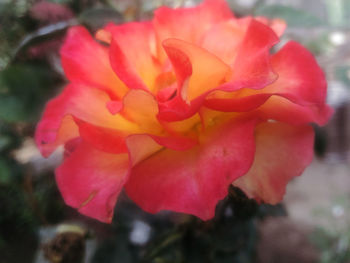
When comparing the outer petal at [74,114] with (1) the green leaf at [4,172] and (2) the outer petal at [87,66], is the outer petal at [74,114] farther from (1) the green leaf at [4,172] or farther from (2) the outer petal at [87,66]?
(1) the green leaf at [4,172]

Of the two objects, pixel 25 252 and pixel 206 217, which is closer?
pixel 206 217

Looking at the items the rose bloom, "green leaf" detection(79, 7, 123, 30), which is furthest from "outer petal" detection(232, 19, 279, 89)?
"green leaf" detection(79, 7, 123, 30)

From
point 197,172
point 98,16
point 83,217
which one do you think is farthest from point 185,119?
point 83,217

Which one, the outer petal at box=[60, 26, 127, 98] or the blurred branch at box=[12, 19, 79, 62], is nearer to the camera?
the outer petal at box=[60, 26, 127, 98]

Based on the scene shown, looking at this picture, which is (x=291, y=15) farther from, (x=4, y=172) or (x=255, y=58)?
(x=4, y=172)

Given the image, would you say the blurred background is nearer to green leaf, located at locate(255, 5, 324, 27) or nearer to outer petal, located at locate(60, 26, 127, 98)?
green leaf, located at locate(255, 5, 324, 27)

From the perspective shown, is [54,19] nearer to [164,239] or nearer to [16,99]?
[16,99]

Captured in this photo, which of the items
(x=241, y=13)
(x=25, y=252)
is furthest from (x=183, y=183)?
(x=25, y=252)
